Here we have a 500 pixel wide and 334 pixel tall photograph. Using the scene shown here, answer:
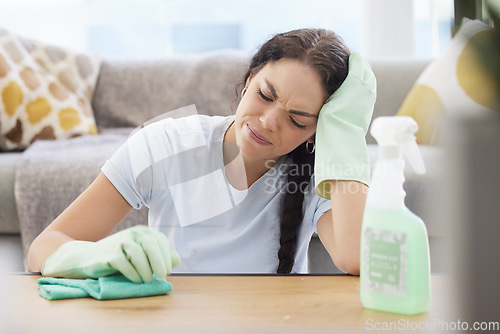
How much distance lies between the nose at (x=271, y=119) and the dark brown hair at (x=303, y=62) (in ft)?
0.35

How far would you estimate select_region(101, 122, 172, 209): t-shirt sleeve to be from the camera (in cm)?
107

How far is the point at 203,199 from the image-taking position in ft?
3.84

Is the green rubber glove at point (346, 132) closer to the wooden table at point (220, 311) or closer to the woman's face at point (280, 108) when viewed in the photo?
the woman's face at point (280, 108)

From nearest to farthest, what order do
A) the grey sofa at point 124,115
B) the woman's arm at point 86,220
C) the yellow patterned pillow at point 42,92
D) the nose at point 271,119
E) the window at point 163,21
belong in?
the woman's arm at point 86,220
the nose at point 271,119
the grey sofa at point 124,115
the yellow patterned pillow at point 42,92
the window at point 163,21

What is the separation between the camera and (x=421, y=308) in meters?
0.62

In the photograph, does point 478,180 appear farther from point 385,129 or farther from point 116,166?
point 116,166

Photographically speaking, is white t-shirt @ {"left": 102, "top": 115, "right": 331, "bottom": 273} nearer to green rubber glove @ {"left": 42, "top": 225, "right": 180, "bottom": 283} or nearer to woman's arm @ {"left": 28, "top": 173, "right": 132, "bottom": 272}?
woman's arm @ {"left": 28, "top": 173, "right": 132, "bottom": 272}

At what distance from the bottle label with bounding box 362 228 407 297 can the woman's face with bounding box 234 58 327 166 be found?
18.6 inches

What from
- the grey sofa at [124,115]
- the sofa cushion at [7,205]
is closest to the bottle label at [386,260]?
the grey sofa at [124,115]

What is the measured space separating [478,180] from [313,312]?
0.36 metres

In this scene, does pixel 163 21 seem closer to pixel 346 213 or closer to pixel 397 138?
pixel 346 213

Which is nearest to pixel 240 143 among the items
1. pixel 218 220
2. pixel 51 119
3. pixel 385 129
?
pixel 218 220

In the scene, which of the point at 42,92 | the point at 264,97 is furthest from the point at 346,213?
the point at 42,92

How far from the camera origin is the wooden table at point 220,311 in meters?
0.57
